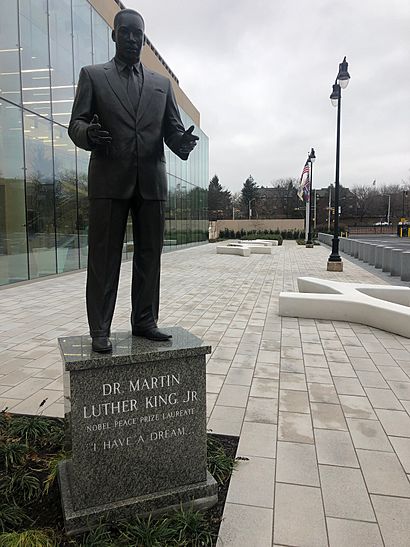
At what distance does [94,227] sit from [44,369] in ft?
10.4

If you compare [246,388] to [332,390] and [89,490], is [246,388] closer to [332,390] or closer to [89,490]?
[332,390]

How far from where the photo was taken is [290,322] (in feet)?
26.2

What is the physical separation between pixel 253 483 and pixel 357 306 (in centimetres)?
550

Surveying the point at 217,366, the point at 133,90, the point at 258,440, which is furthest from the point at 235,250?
the point at 133,90

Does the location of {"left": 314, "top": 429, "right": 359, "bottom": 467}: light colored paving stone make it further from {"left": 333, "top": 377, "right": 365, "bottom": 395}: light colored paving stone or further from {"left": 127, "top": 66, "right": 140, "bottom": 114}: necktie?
{"left": 127, "top": 66, "right": 140, "bottom": 114}: necktie

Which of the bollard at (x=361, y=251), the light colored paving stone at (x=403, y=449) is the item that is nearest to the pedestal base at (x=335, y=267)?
the bollard at (x=361, y=251)

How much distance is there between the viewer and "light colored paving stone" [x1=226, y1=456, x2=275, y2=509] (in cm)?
282

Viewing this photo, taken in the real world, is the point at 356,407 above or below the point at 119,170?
below

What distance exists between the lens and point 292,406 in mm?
4258

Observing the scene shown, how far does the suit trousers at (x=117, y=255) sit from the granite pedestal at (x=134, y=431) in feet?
0.85

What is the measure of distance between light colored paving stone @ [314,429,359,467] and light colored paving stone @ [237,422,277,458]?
0.36 metres

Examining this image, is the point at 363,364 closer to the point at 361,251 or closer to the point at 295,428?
the point at 295,428

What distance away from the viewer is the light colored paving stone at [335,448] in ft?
10.7

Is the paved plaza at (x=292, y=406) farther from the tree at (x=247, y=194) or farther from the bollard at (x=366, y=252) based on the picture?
the tree at (x=247, y=194)
